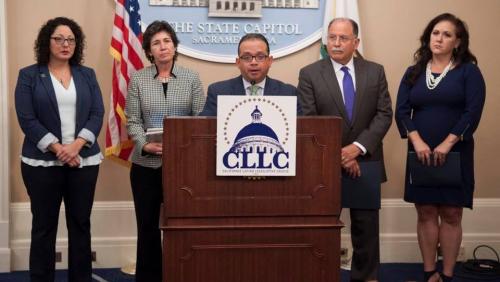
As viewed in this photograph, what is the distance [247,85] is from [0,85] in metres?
2.08

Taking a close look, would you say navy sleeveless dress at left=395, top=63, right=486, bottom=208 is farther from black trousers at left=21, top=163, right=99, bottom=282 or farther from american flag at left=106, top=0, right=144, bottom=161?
black trousers at left=21, top=163, right=99, bottom=282

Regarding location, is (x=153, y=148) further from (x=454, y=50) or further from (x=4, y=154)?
(x=454, y=50)

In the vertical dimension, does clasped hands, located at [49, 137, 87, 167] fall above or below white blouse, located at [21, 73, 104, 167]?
below

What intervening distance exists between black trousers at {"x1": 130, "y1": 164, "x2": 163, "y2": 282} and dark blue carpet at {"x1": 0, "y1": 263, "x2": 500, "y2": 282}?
0.51m

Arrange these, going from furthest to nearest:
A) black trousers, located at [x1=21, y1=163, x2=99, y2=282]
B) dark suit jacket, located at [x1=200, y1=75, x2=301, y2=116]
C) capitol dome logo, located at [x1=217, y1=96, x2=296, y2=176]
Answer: black trousers, located at [x1=21, y1=163, x2=99, y2=282] < dark suit jacket, located at [x1=200, y1=75, x2=301, y2=116] < capitol dome logo, located at [x1=217, y1=96, x2=296, y2=176]

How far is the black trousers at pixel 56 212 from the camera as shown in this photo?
3.50 metres

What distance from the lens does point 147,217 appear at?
368 centimetres

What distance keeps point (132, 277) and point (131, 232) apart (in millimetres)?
383

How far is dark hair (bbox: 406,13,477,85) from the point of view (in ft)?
12.2

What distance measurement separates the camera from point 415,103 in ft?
12.4

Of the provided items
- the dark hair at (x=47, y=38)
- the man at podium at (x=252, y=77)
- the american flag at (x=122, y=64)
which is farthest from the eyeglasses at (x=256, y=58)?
the american flag at (x=122, y=64)

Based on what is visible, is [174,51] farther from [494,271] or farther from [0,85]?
[494,271]

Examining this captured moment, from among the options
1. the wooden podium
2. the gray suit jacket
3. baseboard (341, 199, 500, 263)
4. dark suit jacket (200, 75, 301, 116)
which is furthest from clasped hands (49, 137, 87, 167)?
baseboard (341, 199, 500, 263)

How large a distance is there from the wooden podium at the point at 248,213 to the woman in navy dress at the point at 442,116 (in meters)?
1.64
